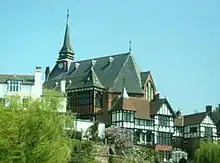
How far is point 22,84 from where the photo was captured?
63.5 meters

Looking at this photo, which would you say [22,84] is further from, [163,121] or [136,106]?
[163,121]

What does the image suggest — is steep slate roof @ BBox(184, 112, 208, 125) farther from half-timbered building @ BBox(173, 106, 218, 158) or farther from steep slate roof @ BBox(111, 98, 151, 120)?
steep slate roof @ BBox(111, 98, 151, 120)

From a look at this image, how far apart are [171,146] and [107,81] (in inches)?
532

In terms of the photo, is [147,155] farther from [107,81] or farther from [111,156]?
[107,81]

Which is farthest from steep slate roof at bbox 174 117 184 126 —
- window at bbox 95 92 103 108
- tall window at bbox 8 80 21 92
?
tall window at bbox 8 80 21 92

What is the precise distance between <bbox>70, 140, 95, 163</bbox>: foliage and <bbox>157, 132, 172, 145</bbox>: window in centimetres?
1863

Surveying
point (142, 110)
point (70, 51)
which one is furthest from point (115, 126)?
point (70, 51)

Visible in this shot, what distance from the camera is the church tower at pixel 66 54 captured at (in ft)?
290

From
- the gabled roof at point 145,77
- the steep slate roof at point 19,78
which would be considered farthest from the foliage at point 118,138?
the gabled roof at point 145,77

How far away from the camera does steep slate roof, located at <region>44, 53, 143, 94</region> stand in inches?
2970

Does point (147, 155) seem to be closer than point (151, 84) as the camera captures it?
Yes

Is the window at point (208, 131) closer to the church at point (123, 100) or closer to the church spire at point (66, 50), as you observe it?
the church at point (123, 100)

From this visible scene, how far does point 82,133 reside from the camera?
61406mm

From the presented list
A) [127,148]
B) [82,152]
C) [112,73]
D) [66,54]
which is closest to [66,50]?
[66,54]
